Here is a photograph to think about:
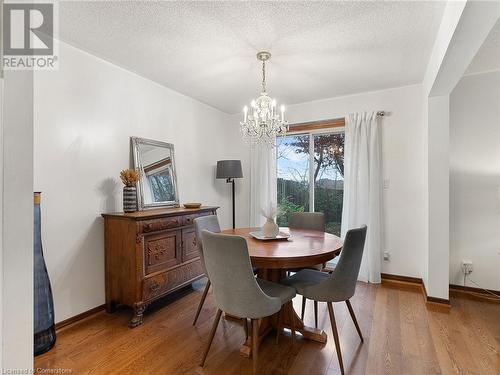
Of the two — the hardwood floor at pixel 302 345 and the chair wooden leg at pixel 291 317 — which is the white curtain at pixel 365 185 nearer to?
the hardwood floor at pixel 302 345

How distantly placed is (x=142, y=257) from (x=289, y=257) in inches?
55.1

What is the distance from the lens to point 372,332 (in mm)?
2180

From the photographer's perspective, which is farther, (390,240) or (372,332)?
(390,240)

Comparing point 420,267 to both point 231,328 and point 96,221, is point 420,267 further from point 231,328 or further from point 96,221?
point 96,221

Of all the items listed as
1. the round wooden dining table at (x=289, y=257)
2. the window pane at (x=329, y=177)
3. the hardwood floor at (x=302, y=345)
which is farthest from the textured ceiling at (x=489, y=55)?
the hardwood floor at (x=302, y=345)

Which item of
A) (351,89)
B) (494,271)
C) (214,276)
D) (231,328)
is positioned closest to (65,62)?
(214,276)

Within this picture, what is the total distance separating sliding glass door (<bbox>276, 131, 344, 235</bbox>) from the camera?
12.5ft

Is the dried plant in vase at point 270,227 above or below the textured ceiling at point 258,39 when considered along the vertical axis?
below

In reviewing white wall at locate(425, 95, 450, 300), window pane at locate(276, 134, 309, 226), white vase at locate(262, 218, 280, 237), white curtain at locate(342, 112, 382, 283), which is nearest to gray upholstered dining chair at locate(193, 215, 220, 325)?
white vase at locate(262, 218, 280, 237)

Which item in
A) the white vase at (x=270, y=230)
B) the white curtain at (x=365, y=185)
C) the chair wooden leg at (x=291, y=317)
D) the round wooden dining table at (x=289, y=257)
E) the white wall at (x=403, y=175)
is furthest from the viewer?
the white curtain at (x=365, y=185)

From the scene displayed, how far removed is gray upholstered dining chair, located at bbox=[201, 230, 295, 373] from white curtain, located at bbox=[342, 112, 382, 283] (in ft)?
6.97

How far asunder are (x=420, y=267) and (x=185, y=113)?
141 inches

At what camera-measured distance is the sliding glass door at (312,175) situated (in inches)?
150

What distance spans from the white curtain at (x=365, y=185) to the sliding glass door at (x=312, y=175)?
239 millimetres
